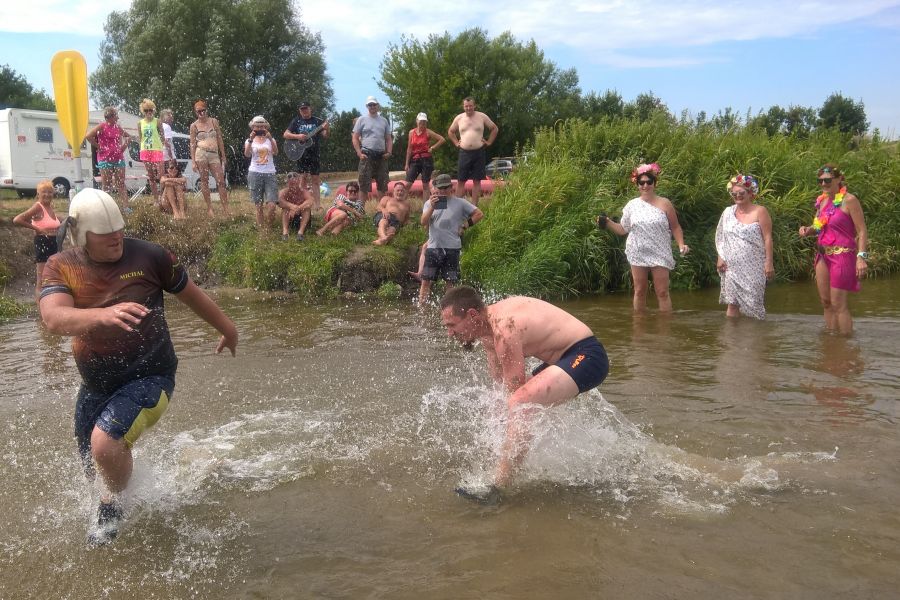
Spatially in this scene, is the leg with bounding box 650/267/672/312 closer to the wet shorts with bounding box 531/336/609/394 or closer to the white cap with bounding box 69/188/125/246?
the wet shorts with bounding box 531/336/609/394

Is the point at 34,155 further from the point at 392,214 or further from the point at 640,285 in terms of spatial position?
the point at 640,285

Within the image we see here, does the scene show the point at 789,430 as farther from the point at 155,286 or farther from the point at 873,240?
the point at 873,240

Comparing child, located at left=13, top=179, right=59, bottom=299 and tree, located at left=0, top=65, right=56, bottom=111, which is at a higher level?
tree, located at left=0, top=65, right=56, bottom=111

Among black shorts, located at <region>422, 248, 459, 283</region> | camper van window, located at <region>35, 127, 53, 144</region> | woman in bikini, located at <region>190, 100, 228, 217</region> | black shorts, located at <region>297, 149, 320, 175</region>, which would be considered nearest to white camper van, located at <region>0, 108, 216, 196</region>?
camper van window, located at <region>35, 127, 53, 144</region>

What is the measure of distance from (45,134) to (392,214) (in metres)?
14.5

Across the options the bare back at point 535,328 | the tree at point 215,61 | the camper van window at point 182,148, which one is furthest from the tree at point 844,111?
the bare back at point 535,328

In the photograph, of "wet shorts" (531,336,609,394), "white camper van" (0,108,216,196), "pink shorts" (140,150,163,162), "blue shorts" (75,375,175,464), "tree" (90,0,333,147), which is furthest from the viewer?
"tree" (90,0,333,147)

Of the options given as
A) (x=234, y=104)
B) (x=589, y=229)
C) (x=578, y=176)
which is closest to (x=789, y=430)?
(x=589, y=229)

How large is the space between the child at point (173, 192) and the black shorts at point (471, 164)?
4.81m

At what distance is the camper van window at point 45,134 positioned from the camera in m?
21.6

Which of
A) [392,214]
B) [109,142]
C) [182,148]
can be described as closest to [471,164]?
[392,214]

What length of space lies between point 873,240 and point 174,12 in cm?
3341

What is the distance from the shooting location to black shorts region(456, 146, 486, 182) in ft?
42.2

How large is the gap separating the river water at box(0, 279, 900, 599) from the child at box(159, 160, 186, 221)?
233 inches
